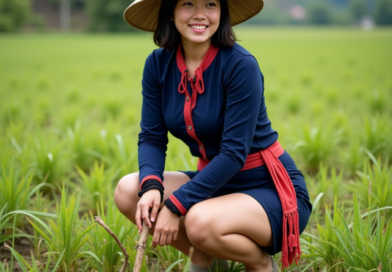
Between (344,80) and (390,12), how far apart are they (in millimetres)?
27177

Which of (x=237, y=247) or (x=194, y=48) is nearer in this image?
(x=237, y=247)

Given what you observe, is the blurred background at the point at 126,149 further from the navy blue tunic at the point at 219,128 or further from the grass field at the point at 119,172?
the navy blue tunic at the point at 219,128

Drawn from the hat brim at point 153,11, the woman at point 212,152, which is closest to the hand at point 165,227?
the woman at point 212,152

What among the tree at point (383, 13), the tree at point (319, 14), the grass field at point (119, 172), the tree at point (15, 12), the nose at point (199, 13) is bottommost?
the tree at point (319, 14)

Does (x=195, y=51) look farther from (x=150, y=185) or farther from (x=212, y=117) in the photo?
(x=150, y=185)

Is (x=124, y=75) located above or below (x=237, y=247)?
below

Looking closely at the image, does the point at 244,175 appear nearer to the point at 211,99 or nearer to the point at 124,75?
the point at 211,99

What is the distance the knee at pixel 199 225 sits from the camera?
4.58ft

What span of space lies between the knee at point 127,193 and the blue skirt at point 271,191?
30cm

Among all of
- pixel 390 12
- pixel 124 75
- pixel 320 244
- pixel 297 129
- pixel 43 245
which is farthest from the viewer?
pixel 390 12

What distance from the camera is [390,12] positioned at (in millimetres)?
30641

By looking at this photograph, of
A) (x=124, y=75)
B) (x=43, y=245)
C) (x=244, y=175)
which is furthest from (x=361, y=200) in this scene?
(x=124, y=75)

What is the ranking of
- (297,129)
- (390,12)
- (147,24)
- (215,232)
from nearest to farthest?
(215,232) < (147,24) < (297,129) < (390,12)

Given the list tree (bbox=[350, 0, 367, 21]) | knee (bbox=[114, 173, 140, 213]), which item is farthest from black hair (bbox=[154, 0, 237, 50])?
tree (bbox=[350, 0, 367, 21])
